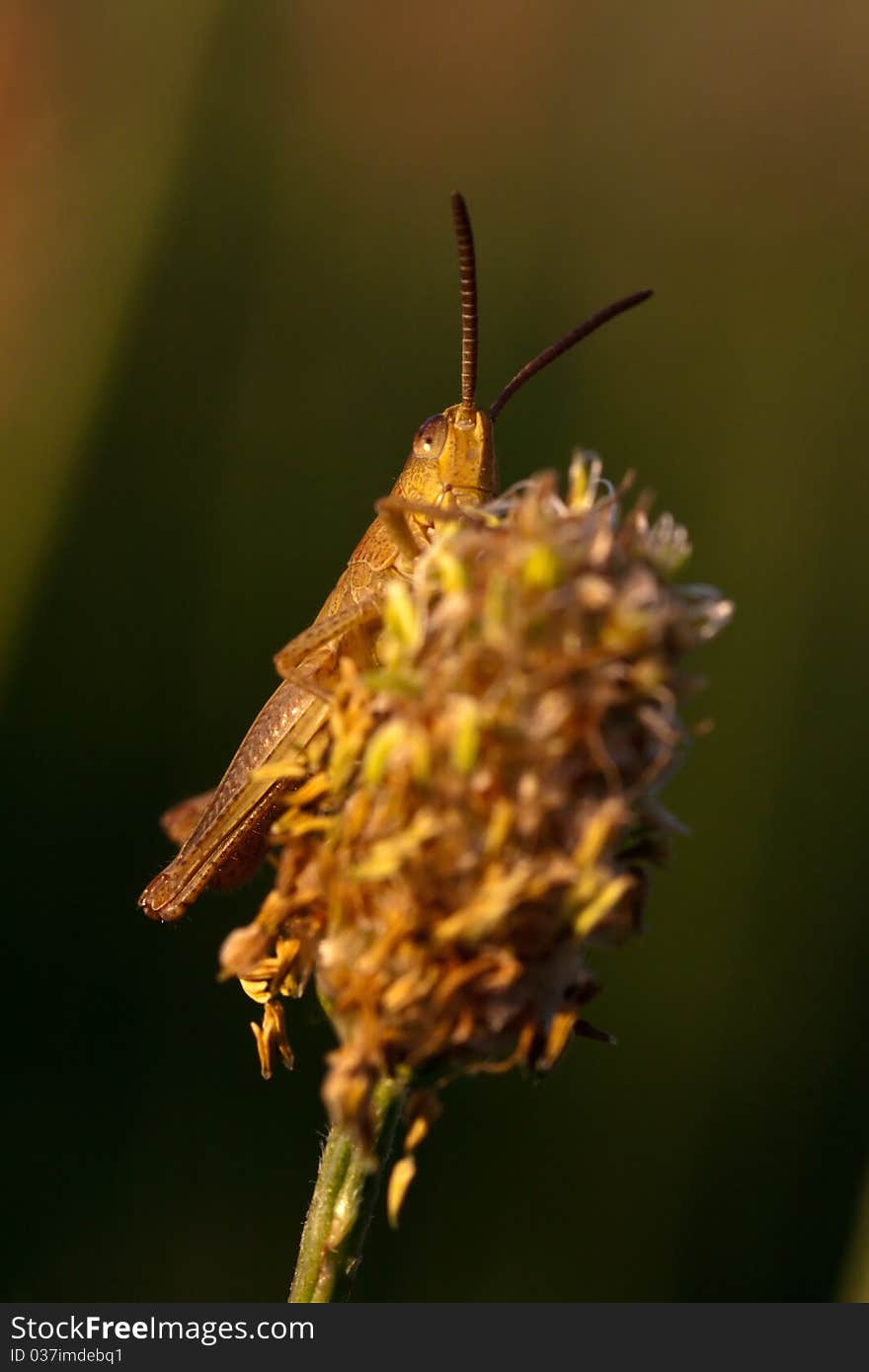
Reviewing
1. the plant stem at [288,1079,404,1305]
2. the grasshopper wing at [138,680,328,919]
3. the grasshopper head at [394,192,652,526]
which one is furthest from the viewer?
the grasshopper head at [394,192,652,526]

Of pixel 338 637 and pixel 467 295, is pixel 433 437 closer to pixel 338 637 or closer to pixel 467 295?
pixel 467 295

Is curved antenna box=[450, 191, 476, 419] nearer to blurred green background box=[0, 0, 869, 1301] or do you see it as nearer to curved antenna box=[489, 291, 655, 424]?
curved antenna box=[489, 291, 655, 424]

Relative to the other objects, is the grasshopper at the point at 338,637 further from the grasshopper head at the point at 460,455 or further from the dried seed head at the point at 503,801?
the dried seed head at the point at 503,801

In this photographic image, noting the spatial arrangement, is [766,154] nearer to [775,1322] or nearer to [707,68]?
[707,68]

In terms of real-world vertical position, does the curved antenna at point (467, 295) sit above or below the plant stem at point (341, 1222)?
above

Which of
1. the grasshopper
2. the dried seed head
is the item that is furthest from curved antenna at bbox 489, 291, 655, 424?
the dried seed head

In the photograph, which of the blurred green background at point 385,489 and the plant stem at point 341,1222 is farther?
the blurred green background at point 385,489

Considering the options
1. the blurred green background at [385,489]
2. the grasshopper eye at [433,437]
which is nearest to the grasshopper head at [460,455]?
the grasshopper eye at [433,437]
